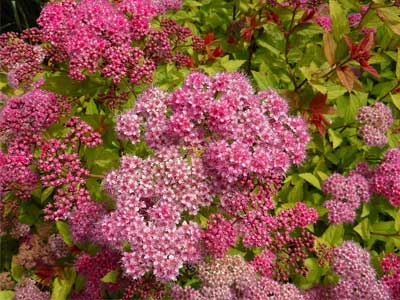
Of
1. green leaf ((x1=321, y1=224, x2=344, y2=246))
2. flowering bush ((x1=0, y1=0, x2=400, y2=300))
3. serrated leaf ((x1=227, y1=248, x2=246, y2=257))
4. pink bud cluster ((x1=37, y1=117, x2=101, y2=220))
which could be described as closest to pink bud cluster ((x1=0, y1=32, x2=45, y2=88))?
flowering bush ((x1=0, y1=0, x2=400, y2=300))

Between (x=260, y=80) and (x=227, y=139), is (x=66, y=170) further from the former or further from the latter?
(x=260, y=80)

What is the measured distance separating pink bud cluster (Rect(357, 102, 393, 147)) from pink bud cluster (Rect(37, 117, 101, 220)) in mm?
1594

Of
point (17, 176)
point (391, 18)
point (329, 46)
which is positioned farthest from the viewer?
point (391, 18)

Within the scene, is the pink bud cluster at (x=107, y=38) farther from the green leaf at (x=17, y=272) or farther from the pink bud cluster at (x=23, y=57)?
the green leaf at (x=17, y=272)

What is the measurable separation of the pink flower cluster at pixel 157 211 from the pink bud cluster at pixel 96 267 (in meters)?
0.22

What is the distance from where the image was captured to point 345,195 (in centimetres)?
270

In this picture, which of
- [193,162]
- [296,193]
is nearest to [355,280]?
[296,193]

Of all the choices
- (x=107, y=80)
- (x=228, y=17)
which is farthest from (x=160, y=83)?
(x=228, y=17)

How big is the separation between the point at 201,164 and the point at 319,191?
1.19 meters

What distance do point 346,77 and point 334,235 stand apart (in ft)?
2.97

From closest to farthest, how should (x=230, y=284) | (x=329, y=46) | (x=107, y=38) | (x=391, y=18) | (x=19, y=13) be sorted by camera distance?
1. (x=230, y=284)
2. (x=107, y=38)
3. (x=329, y=46)
4. (x=391, y=18)
5. (x=19, y=13)

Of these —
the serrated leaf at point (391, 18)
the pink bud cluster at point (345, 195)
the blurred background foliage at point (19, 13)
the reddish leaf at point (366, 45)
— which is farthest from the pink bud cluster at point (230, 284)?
the blurred background foliage at point (19, 13)

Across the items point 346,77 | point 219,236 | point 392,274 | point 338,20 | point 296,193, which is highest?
point 338,20

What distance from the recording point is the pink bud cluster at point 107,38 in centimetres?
237
